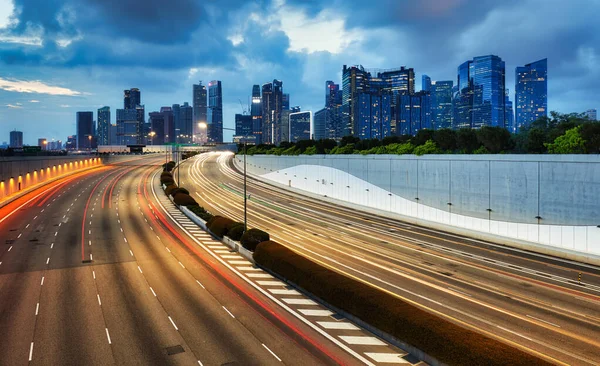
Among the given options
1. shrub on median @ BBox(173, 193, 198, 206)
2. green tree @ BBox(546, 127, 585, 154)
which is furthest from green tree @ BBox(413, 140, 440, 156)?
shrub on median @ BBox(173, 193, 198, 206)

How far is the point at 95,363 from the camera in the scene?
17.1 m

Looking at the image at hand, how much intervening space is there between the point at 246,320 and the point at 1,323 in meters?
13.4

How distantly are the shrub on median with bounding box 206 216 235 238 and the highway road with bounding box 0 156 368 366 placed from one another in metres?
3.43

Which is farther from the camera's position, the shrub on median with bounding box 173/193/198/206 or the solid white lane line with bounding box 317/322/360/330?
the shrub on median with bounding box 173/193/198/206

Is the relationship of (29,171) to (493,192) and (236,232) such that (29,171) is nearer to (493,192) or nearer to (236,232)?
(236,232)

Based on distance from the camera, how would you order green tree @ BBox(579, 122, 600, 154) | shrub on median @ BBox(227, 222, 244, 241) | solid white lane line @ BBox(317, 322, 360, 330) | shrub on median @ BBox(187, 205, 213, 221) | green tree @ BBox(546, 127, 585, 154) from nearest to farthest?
solid white lane line @ BBox(317, 322, 360, 330) → shrub on median @ BBox(227, 222, 244, 241) → green tree @ BBox(579, 122, 600, 154) → green tree @ BBox(546, 127, 585, 154) → shrub on median @ BBox(187, 205, 213, 221)

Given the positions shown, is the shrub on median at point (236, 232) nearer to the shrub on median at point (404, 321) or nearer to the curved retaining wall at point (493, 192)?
the shrub on median at point (404, 321)

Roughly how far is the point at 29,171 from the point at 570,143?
93.5m

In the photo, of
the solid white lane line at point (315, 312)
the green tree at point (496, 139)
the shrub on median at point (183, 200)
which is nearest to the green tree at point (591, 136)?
the green tree at point (496, 139)

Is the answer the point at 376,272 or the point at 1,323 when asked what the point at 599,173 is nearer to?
the point at 376,272

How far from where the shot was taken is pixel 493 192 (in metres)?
43.5

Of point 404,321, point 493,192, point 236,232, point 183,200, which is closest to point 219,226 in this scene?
point 236,232

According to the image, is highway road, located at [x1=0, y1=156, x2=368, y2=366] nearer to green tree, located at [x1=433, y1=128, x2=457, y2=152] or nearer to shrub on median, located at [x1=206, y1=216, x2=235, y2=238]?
shrub on median, located at [x1=206, y1=216, x2=235, y2=238]

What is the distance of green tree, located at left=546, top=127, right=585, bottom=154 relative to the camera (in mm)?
43344
